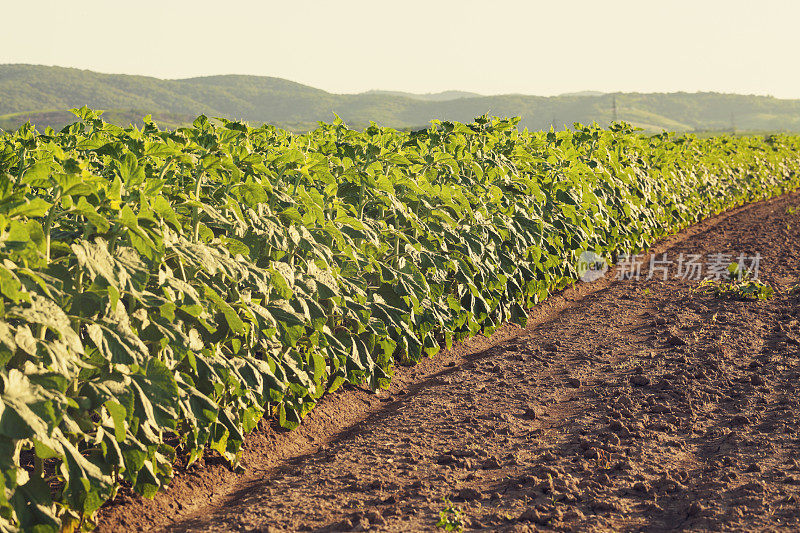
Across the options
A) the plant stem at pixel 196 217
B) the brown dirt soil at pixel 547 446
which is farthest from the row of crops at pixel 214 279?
the brown dirt soil at pixel 547 446

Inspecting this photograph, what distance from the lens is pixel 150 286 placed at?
11.1 ft

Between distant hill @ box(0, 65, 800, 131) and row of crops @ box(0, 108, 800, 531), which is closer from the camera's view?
row of crops @ box(0, 108, 800, 531)

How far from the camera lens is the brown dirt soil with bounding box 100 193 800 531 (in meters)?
3.40

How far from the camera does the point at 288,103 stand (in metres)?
173

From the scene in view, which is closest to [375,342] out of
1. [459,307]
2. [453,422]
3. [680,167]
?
[453,422]

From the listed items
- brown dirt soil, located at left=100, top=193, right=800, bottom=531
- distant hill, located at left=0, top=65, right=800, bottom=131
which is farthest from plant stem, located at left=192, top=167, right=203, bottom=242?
distant hill, located at left=0, top=65, right=800, bottom=131

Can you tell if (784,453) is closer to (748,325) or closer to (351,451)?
(351,451)

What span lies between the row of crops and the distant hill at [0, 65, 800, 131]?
141m

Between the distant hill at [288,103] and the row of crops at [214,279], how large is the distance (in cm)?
14074

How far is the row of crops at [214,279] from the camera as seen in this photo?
9.23 feet

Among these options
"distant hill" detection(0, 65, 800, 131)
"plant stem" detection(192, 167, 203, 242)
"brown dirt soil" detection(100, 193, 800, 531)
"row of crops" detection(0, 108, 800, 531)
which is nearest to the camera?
"row of crops" detection(0, 108, 800, 531)

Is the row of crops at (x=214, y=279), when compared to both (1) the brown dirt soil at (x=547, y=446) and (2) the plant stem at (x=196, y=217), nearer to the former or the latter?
(2) the plant stem at (x=196, y=217)

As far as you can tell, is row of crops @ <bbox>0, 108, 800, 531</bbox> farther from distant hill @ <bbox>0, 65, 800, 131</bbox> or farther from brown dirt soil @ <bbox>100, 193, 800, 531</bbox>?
distant hill @ <bbox>0, 65, 800, 131</bbox>

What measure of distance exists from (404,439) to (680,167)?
1122cm
